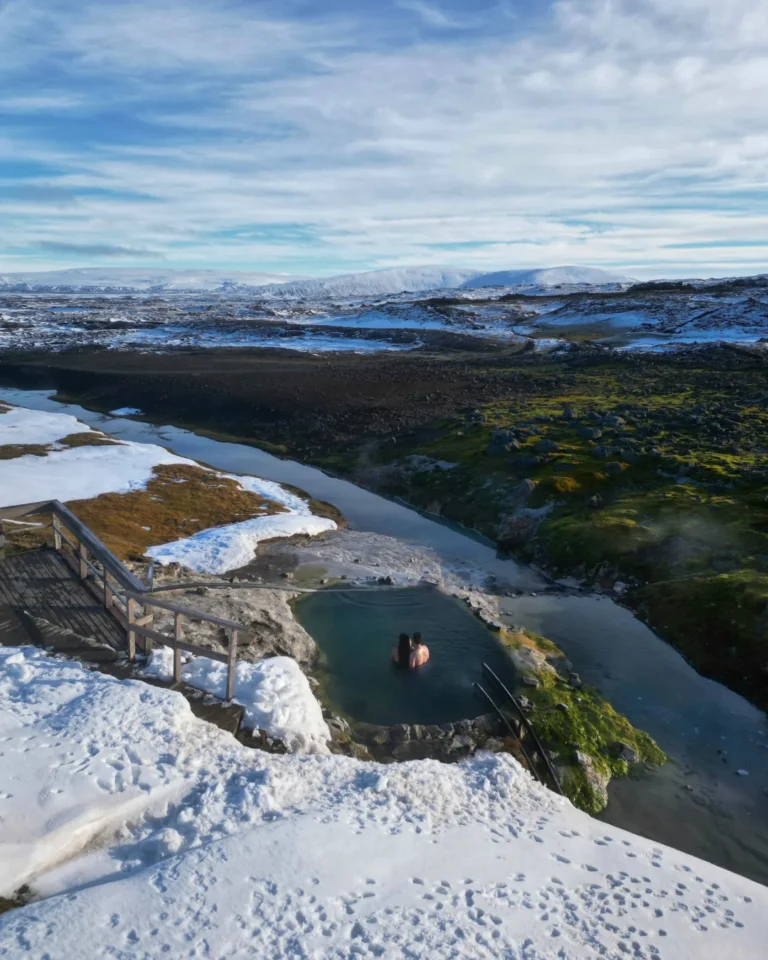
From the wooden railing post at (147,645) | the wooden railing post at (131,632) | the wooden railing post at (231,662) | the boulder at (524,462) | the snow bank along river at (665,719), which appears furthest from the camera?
the boulder at (524,462)

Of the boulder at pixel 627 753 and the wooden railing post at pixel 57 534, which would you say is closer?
the boulder at pixel 627 753

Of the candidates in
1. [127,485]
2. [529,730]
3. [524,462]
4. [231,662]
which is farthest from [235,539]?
[524,462]

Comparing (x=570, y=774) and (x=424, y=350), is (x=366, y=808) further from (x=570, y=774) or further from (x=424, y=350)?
(x=424, y=350)

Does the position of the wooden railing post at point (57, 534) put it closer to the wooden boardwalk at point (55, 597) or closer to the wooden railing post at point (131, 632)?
the wooden boardwalk at point (55, 597)

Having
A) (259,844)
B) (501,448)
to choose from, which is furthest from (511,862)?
(501,448)

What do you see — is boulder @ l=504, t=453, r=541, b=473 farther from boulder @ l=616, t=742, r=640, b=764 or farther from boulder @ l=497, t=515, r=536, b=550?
boulder @ l=616, t=742, r=640, b=764

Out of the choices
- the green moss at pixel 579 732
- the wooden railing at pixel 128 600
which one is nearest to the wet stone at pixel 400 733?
the green moss at pixel 579 732
